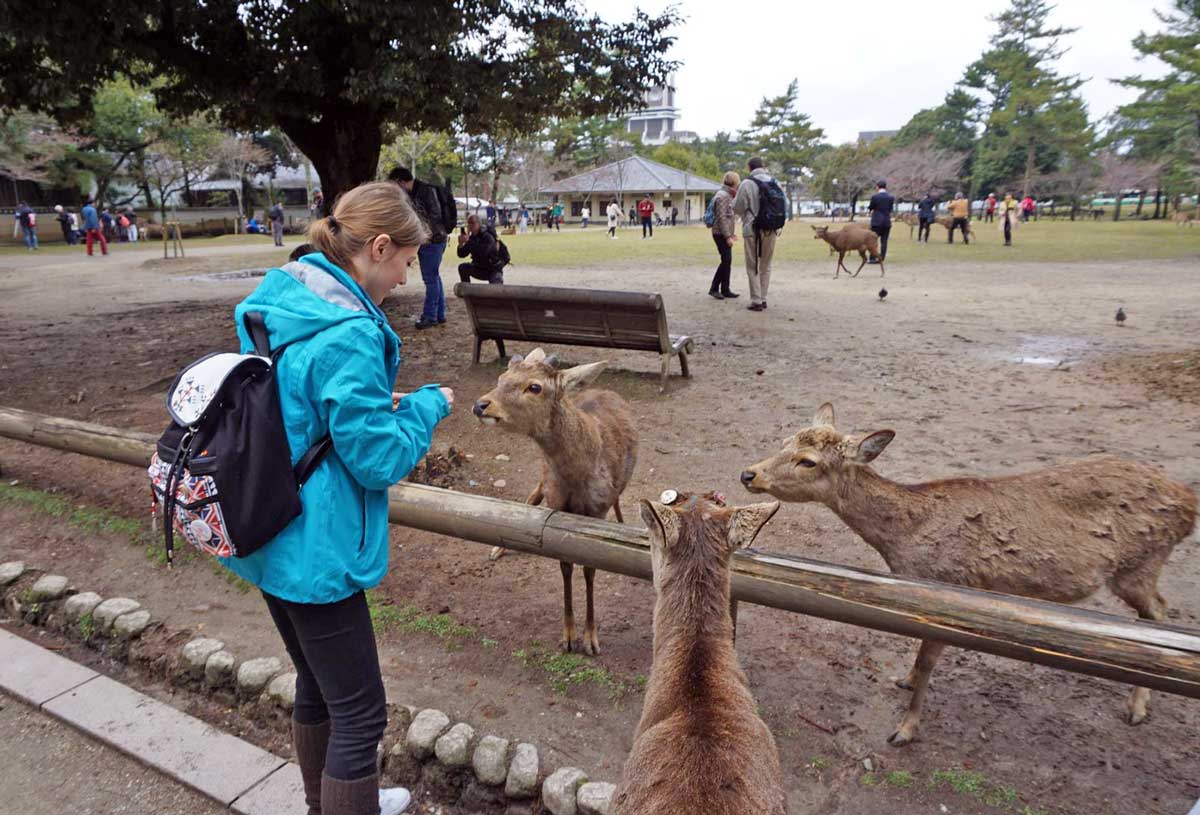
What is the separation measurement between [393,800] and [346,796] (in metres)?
0.61

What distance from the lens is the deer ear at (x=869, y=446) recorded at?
350 cm

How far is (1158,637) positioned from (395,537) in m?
4.09

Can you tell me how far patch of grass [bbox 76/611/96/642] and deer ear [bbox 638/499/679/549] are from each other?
131 inches

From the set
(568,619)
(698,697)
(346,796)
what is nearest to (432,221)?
(568,619)

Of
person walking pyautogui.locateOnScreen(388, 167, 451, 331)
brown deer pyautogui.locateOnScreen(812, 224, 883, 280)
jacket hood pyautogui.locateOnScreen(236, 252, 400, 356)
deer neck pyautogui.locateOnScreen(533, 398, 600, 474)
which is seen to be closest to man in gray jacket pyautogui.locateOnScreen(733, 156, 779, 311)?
person walking pyautogui.locateOnScreen(388, 167, 451, 331)

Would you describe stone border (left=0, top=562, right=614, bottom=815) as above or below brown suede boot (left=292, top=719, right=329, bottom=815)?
below

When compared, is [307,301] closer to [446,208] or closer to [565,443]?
[565,443]

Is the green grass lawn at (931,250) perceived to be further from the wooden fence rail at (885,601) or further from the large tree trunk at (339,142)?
the wooden fence rail at (885,601)

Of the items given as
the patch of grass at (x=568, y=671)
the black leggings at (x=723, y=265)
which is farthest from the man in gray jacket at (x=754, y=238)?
the patch of grass at (x=568, y=671)

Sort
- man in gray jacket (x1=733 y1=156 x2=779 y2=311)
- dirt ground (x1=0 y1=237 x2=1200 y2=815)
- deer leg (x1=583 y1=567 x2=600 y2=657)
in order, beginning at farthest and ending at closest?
man in gray jacket (x1=733 y1=156 x2=779 y2=311)
deer leg (x1=583 y1=567 x2=600 y2=657)
dirt ground (x1=0 y1=237 x2=1200 y2=815)

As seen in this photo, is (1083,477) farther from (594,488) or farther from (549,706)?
(549,706)

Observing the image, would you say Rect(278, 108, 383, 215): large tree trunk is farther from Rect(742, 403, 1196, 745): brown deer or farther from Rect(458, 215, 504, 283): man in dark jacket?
Rect(742, 403, 1196, 745): brown deer

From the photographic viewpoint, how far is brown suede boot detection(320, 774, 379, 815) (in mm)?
2297

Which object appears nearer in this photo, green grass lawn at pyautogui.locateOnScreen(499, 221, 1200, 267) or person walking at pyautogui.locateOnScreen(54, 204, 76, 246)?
green grass lawn at pyautogui.locateOnScreen(499, 221, 1200, 267)
